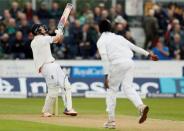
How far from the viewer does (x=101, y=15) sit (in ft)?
108

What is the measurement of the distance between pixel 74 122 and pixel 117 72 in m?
2.25

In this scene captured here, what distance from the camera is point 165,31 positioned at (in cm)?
3366

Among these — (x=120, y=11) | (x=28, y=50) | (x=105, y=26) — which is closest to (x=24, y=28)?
(x=28, y=50)

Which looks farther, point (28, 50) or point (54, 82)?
point (28, 50)

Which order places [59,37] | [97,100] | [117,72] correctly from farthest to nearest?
[97,100] < [59,37] < [117,72]

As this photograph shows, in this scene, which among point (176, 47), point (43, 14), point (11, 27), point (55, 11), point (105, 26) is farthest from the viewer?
point (55, 11)

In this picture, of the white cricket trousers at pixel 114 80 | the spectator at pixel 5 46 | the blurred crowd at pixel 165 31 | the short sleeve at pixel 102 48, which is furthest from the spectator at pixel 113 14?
the short sleeve at pixel 102 48

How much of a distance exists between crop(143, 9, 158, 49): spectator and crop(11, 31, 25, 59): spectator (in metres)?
5.59

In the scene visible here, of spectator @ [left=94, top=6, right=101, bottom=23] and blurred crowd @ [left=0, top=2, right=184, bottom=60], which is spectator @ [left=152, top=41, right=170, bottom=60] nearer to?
blurred crowd @ [left=0, top=2, right=184, bottom=60]

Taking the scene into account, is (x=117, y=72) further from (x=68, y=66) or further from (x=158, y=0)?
(x=158, y=0)

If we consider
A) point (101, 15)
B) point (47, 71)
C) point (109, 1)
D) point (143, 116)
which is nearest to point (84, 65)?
point (101, 15)

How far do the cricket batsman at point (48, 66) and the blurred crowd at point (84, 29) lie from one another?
10.3 meters

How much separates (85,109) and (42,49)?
408 cm

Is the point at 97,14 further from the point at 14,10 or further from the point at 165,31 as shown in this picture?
the point at 14,10
